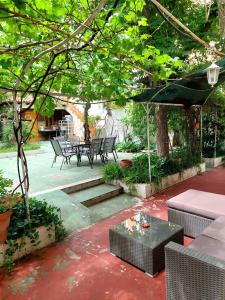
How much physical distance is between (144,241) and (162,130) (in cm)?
406

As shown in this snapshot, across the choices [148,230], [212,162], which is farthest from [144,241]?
[212,162]

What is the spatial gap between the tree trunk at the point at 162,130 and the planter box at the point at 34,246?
387 centimetres

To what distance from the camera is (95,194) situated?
488 centimetres

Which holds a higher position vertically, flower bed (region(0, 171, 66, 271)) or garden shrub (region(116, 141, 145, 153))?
garden shrub (region(116, 141, 145, 153))

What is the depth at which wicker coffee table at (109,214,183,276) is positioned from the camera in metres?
2.44

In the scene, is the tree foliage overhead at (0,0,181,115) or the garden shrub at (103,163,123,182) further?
the garden shrub at (103,163,123,182)

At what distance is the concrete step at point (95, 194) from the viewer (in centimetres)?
459

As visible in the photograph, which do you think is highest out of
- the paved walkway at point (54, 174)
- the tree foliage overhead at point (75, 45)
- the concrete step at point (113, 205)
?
the tree foliage overhead at point (75, 45)

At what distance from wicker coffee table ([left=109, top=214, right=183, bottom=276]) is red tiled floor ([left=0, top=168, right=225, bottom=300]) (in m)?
0.10

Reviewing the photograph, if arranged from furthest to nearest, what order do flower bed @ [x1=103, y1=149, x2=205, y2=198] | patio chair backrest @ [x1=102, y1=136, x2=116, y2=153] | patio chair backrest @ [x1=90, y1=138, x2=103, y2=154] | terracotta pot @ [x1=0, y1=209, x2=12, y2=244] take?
patio chair backrest @ [x1=102, y1=136, x2=116, y2=153] < patio chair backrest @ [x1=90, y1=138, x2=103, y2=154] < flower bed @ [x1=103, y1=149, x2=205, y2=198] < terracotta pot @ [x1=0, y1=209, x2=12, y2=244]

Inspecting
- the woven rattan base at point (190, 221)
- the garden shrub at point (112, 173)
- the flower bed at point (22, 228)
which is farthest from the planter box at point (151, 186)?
the flower bed at point (22, 228)

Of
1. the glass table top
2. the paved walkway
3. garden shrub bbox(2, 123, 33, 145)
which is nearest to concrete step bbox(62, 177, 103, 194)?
the paved walkway

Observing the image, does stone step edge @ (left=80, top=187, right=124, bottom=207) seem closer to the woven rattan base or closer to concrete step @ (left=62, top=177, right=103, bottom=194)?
concrete step @ (left=62, top=177, right=103, bottom=194)

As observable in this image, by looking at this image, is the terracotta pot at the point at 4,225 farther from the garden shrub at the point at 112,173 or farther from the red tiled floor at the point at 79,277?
the garden shrub at the point at 112,173
